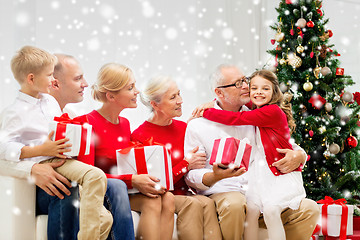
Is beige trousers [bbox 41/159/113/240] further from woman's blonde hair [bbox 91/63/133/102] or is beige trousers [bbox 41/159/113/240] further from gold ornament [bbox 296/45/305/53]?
gold ornament [bbox 296/45/305/53]

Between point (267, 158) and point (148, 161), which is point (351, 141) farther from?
point (148, 161)

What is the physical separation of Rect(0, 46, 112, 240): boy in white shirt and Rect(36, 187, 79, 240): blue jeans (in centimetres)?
9

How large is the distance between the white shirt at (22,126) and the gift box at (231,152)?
89 centimetres

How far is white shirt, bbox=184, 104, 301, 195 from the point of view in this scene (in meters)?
2.71

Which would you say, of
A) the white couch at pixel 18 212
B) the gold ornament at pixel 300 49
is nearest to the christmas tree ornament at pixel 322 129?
the gold ornament at pixel 300 49

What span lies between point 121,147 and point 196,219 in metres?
0.60

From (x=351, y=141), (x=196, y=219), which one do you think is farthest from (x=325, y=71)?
(x=196, y=219)

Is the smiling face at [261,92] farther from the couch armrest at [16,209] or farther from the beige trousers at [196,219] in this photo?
the couch armrest at [16,209]

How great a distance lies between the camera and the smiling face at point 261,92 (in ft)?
9.02

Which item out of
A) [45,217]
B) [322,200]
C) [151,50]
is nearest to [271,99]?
[322,200]

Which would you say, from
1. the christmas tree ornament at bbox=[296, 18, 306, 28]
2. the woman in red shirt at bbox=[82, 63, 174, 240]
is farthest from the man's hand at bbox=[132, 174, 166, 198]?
the christmas tree ornament at bbox=[296, 18, 306, 28]

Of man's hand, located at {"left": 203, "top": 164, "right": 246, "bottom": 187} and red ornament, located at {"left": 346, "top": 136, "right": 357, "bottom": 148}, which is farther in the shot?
red ornament, located at {"left": 346, "top": 136, "right": 357, "bottom": 148}

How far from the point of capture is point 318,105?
12.6ft

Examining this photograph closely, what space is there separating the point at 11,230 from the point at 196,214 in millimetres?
948
